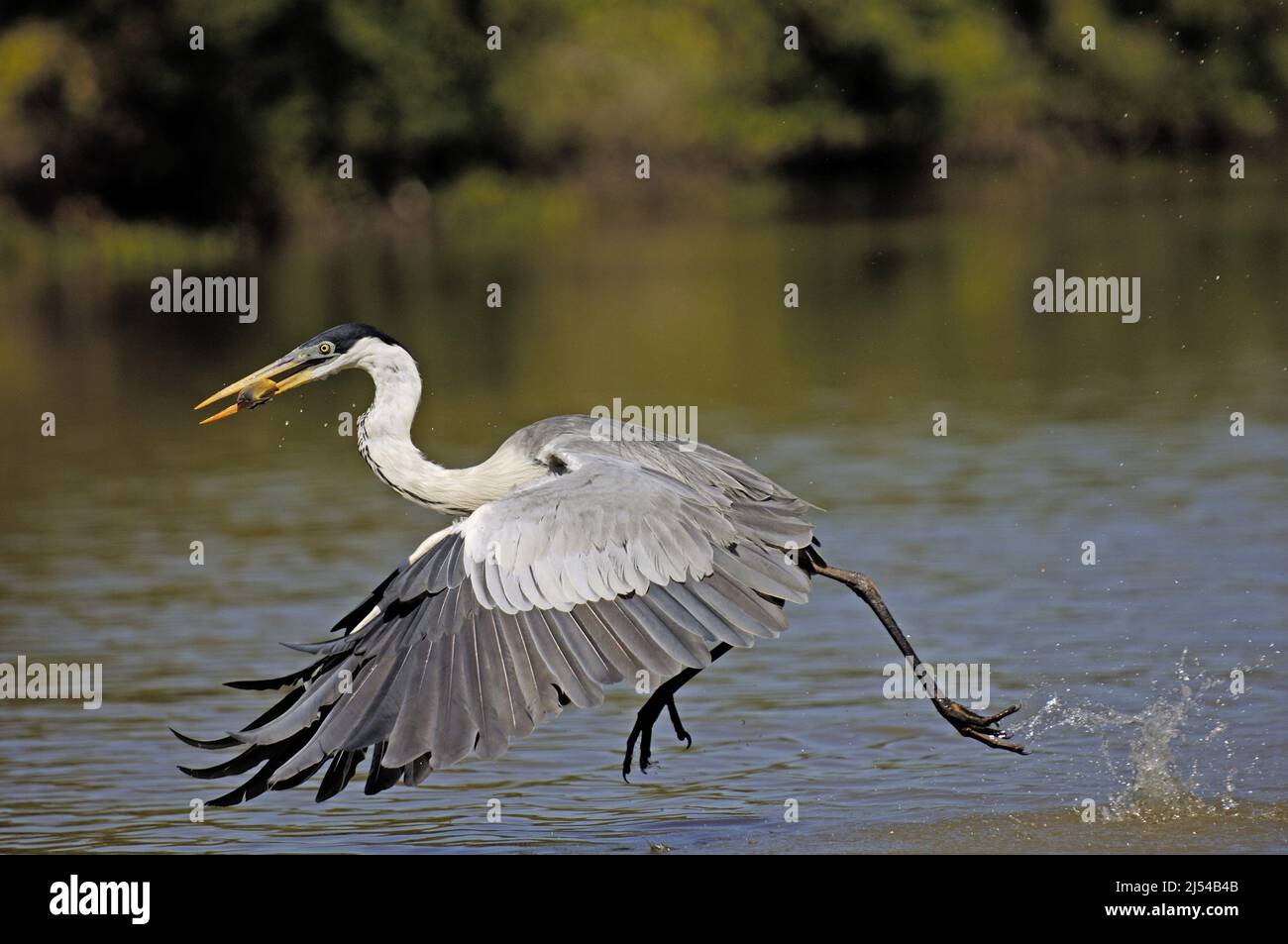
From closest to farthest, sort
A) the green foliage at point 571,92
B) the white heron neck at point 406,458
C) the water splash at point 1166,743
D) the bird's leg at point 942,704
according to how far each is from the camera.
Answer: the bird's leg at point 942,704 → the white heron neck at point 406,458 → the water splash at point 1166,743 → the green foliage at point 571,92

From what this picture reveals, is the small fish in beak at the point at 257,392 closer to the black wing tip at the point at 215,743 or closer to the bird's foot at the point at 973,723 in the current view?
the black wing tip at the point at 215,743

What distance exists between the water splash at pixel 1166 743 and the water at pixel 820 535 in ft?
0.08

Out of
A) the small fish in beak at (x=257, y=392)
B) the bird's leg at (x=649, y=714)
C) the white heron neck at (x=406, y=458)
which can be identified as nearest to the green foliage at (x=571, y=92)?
the small fish in beak at (x=257, y=392)

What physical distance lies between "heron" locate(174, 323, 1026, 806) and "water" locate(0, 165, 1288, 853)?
48.5 inches

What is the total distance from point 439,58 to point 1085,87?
2093 cm

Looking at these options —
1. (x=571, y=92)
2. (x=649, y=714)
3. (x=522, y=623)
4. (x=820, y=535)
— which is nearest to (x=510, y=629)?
(x=522, y=623)

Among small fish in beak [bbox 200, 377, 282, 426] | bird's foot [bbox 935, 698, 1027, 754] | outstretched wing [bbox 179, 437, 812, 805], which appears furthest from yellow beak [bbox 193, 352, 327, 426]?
bird's foot [bbox 935, 698, 1027, 754]

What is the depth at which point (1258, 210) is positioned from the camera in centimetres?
3956

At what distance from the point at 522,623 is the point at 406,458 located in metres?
1.47

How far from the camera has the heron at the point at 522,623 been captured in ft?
23.9

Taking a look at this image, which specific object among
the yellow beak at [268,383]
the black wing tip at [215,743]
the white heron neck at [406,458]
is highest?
the yellow beak at [268,383]

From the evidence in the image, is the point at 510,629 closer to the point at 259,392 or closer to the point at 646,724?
the point at 646,724

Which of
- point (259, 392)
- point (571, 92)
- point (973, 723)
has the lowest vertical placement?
point (973, 723)

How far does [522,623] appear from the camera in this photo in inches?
294
